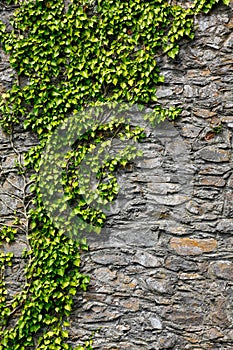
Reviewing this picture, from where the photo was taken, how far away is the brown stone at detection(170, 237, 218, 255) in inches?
127

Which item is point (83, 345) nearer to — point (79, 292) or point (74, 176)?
point (79, 292)

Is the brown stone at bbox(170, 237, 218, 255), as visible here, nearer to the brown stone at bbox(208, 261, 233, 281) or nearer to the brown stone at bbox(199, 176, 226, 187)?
the brown stone at bbox(208, 261, 233, 281)

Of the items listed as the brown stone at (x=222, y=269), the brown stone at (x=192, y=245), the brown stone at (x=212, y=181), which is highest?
the brown stone at (x=212, y=181)

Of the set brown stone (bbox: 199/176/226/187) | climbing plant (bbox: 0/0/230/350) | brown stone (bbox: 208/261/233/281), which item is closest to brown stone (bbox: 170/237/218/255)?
brown stone (bbox: 208/261/233/281)

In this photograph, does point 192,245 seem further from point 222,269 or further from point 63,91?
point 63,91

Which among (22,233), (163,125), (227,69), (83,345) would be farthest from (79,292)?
(227,69)

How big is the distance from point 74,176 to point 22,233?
655mm

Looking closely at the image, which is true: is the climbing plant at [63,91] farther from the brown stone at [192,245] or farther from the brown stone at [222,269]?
the brown stone at [222,269]

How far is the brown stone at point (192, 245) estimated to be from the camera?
10.6ft

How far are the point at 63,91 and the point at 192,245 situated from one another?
5.15 feet

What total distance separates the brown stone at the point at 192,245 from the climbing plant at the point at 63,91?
60 cm

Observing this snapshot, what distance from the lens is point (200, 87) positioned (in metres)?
3.26

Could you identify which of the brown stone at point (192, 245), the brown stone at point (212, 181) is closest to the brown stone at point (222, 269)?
the brown stone at point (192, 245)

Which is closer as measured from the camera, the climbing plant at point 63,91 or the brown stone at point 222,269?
the brown stone at point 222,269
